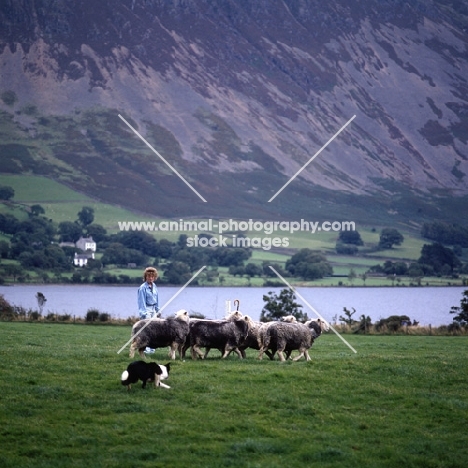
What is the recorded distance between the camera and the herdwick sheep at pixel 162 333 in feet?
72.6

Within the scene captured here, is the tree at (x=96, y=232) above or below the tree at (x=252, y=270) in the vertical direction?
above

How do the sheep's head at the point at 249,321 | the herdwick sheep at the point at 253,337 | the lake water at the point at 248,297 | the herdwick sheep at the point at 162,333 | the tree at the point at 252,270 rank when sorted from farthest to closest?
1. the tree at the point at 252,270
2. the lake water at the point at 248,297
3. the herdwick sheep at the point at 253,337
4. the sheep's head at the point at 249,321
5. the herdwick sheep at the point at 162,333

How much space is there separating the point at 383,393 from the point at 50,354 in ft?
28.7

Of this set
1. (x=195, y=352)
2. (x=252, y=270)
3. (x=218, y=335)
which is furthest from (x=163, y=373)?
(x=252, y=270)

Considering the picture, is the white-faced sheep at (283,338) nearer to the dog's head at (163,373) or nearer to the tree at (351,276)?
the dog's head at (163,373)

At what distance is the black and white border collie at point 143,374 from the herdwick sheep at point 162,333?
343cm

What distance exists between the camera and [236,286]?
131 m

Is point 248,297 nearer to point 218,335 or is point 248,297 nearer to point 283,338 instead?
point 283,338

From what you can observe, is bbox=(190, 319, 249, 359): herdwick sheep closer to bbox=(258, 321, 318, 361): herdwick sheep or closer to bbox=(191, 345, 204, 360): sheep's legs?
bbox=(191, 345, 204, 360): sheep's legs

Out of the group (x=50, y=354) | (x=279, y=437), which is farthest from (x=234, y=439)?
(x=50, y=354)

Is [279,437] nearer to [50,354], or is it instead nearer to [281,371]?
[281,371]

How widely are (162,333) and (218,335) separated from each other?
61.2 inches

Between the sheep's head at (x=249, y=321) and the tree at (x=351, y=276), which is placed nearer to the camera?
the sheep's head at (x=249, y=321)

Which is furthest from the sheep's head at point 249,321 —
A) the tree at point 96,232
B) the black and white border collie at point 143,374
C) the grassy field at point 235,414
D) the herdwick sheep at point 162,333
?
the tree at point 96,232
